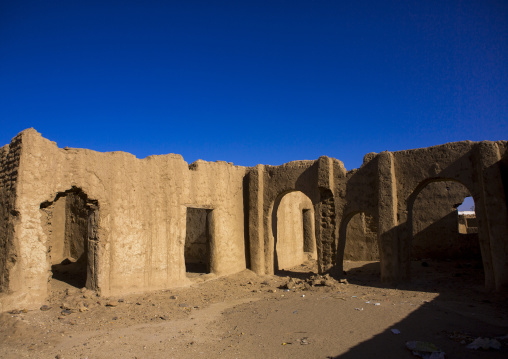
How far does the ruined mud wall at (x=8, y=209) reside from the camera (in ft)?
25.7

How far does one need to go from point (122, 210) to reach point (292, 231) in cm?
740

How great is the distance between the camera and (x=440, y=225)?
555 inches

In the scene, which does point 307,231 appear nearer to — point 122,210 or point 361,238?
point 361,238

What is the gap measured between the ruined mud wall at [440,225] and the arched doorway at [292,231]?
4.44 metres

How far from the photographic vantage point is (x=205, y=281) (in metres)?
10.9

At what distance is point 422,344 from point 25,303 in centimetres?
788

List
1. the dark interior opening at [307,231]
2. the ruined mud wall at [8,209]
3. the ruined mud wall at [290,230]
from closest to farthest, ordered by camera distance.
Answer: the ruined mud wall at [8,209] < the ruined mud wall at [290,230] < the dark interior opening at [307,231]

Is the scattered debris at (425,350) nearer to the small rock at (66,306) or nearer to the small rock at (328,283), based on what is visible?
the small rock at (328,283)

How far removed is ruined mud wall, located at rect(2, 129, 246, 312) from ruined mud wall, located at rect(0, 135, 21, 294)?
157 mm

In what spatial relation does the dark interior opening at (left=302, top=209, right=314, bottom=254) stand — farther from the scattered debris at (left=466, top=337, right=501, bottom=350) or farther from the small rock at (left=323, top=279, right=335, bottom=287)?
the scattered debris at (left=466, top=337, right=501, bottom=350)

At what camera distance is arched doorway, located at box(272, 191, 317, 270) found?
1362 cm

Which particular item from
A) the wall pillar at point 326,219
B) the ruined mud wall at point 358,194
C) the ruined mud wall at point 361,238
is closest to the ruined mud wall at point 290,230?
the ruined mud wall at point 361,238

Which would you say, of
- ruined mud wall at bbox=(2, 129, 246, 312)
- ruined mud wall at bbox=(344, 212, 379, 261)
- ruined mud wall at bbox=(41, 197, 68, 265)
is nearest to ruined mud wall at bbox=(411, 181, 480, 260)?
ruined mud wall at bbox=(344, 212, 379, 261)

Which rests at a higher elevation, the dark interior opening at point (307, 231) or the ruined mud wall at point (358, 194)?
the ruined mud wall at point (358, 194)
